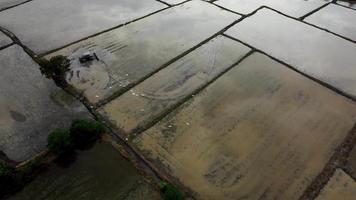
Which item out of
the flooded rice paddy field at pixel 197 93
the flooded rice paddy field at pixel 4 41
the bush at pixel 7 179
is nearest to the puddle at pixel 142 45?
the flooded rice paddy field at pixel 197 93

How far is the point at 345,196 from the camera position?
Answer: 9.29 ft

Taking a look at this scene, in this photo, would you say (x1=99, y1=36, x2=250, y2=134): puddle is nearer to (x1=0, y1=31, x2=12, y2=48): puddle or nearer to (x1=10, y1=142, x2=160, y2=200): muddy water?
(x1=10, y1=142, x2=160, y2=200): muddy water

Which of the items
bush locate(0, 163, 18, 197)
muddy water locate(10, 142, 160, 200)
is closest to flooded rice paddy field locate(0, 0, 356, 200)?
muddy water locate(10, 142, 160, 200)

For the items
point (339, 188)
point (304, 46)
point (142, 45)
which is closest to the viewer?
point (339, 188)

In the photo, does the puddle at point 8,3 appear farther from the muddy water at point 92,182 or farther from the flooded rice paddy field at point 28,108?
the muddy water at point 92,182

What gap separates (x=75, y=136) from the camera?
10.4 feet

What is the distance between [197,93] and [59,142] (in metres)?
1.54

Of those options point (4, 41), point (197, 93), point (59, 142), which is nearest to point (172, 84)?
point (197, 93)

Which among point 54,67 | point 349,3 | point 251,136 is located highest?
point 54,67

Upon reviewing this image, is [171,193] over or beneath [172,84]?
over

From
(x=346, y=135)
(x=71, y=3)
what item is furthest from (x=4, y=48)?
(x=346, y=135)

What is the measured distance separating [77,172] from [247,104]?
6.08 ft

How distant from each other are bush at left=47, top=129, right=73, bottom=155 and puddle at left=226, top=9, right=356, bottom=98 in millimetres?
2779

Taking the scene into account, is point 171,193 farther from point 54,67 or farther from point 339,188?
point 54,67
